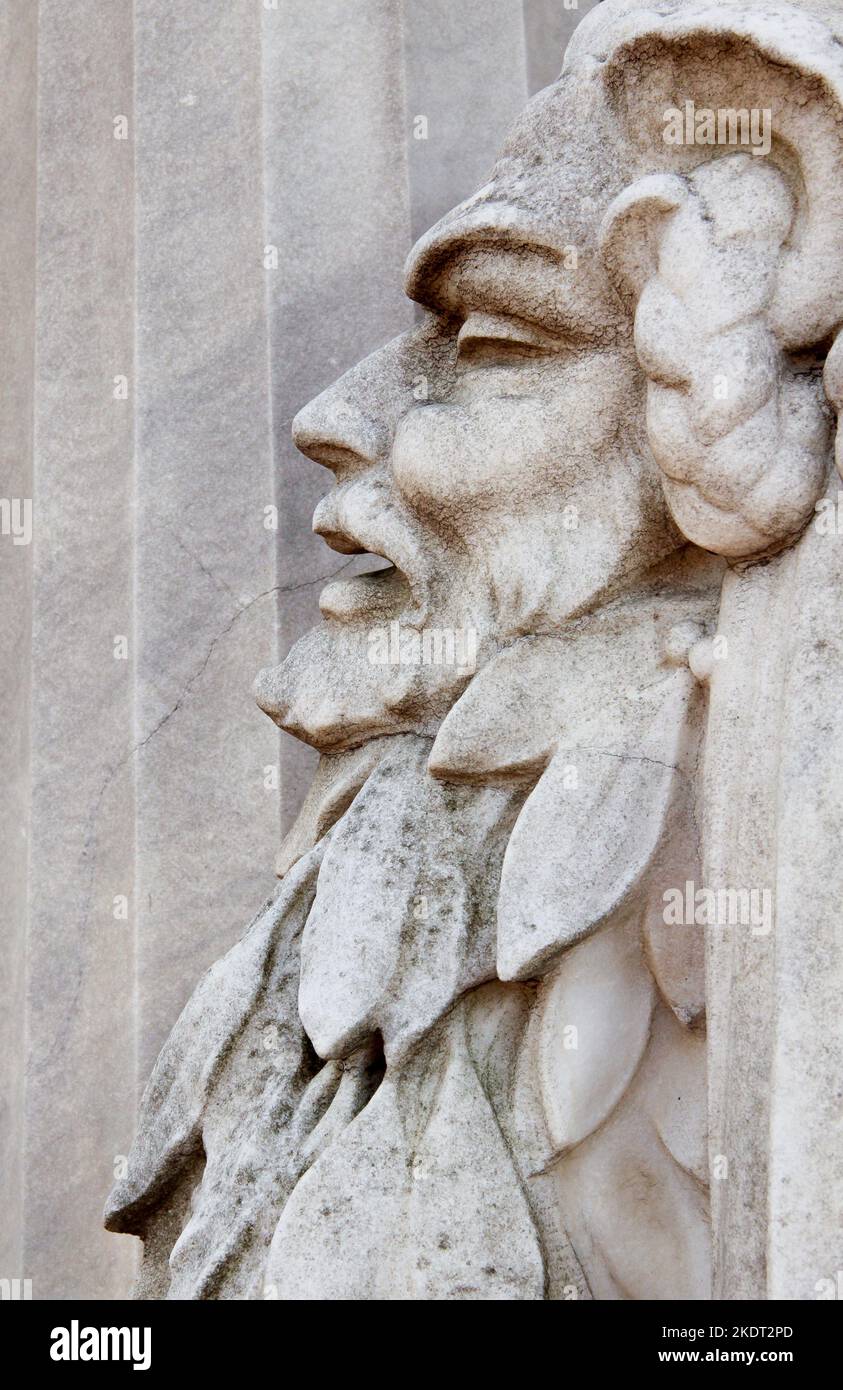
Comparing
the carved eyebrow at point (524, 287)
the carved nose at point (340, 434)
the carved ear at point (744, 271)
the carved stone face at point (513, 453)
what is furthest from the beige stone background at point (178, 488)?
the carved ear at point (744, 271)

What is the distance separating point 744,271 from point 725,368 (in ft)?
0.33

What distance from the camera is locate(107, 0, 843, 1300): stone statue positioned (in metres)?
1.82

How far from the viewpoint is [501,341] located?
2143mm

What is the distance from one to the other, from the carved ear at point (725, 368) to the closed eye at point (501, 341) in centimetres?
18

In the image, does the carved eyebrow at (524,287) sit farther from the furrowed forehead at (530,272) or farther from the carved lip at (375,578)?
the carved lip at (375,578)

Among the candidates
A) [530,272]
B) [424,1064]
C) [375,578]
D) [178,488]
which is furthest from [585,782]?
[178,488]

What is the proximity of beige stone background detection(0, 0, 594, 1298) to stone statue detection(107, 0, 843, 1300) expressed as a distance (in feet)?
1.62

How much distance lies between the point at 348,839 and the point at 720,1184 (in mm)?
512

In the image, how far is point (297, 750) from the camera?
8.77 ft

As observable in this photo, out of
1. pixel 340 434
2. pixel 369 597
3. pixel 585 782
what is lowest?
pixel 585 782

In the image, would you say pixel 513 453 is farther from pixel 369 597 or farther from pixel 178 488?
pixel 178 488

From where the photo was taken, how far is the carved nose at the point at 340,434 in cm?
224
